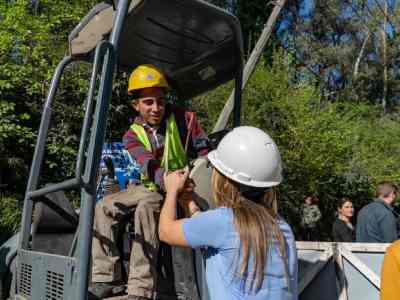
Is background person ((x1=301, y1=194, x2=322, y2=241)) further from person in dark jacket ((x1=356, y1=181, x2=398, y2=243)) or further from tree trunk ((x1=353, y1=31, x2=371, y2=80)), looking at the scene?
tree trunk ((x1=353, y1=31, x2=371, y2=80))

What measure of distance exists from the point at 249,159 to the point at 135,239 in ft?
3.79

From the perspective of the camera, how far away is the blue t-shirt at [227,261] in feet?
9.00

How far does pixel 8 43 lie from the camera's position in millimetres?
11352

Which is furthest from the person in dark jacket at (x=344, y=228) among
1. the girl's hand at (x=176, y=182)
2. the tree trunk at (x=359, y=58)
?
the tree trunk at (x=359, y=58)

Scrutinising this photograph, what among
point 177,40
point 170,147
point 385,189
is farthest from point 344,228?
point 170,147

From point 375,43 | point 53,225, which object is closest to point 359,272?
point 53,225

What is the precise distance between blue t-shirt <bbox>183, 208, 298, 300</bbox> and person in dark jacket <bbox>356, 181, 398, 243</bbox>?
4957 millimetres

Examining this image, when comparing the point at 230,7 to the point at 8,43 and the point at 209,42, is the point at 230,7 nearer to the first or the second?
the point at 8,43

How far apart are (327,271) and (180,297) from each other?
1.27 metres

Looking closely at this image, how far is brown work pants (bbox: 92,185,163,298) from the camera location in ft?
11.8

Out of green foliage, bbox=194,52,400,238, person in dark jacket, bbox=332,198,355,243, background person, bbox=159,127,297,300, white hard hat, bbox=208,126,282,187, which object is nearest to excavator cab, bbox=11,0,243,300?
background person, bbox=159,127,297,300

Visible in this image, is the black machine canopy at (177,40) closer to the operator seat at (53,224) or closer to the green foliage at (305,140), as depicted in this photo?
the operator seat at (53,224)

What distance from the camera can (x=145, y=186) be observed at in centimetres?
401

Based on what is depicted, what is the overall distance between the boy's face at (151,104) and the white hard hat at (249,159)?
1.24 m
